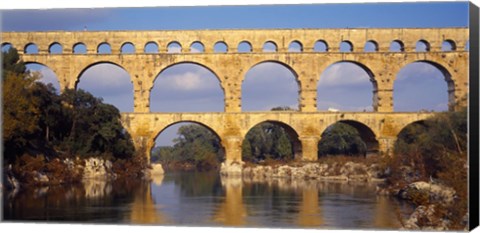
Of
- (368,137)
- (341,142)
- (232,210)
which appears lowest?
(232,210)

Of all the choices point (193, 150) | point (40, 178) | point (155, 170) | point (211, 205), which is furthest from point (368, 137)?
point (211, 205)

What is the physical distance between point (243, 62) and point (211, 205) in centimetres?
1558

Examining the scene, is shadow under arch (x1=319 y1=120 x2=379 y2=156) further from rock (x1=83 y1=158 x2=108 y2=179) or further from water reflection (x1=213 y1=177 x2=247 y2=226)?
rock (x1=83 y1=158 x2=108 y2=179)

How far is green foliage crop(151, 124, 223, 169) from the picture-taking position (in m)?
41.6

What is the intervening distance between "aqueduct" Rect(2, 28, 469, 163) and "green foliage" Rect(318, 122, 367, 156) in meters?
3.80

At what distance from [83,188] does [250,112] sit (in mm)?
11410

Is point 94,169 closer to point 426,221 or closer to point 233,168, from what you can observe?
point 233,168

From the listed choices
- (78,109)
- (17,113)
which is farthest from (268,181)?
(17,113)

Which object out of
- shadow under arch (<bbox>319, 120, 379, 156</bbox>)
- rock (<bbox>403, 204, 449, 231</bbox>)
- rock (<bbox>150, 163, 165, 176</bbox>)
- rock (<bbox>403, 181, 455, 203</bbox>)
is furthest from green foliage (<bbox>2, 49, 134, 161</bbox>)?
rock (<bbox>403, 204, 449, 231</bbox>)

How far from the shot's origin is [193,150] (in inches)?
1681

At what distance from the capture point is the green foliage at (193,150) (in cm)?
4157

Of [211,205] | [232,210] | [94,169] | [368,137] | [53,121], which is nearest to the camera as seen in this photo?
[232,210]

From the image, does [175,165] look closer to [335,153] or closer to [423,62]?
[335,153]

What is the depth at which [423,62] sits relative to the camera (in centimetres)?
3284
